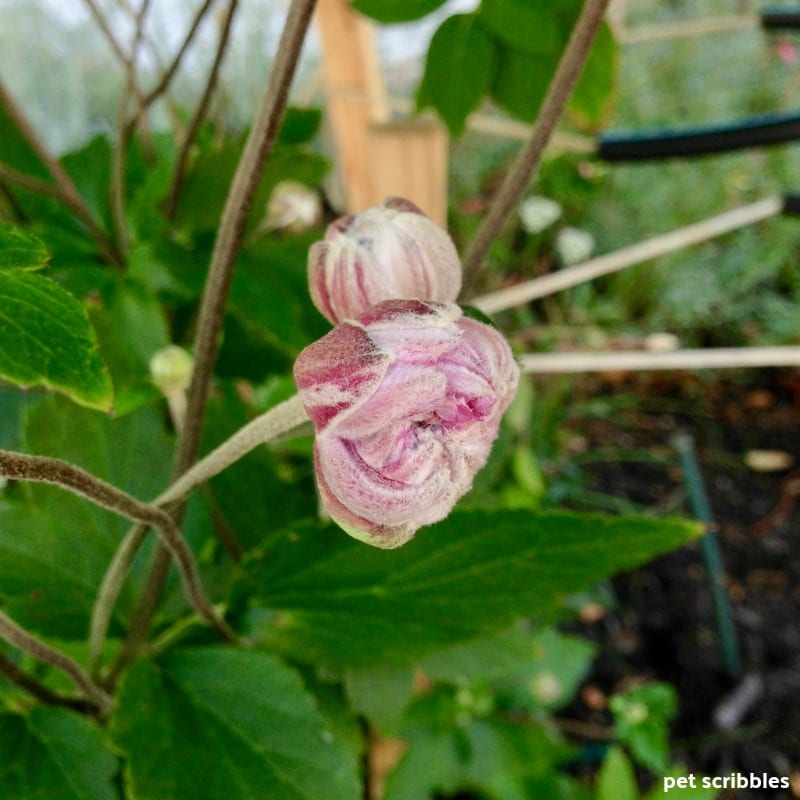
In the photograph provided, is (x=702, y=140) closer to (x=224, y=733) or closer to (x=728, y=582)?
(x=224, y=733)

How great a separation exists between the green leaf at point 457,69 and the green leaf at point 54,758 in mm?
267

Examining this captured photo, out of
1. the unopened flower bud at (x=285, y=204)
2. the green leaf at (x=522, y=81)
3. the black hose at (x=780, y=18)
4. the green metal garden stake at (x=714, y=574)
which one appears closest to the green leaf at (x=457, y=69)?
the green leaf at (x=522, y=81)

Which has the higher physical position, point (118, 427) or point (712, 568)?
point (712, 568)

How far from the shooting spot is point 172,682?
0.29m

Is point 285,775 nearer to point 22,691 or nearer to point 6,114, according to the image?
point 22,691

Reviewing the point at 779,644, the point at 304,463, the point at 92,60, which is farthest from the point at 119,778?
the point at 92,60

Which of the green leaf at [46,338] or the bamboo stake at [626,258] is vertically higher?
the bamboo stake at [626,258]

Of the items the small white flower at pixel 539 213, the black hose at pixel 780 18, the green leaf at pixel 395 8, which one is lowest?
the green leaf at pixel 395 8

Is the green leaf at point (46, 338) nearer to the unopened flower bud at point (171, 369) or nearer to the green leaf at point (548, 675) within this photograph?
the unopened flower bud at point (171, 369)

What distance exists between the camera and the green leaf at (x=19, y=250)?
0.18 meters

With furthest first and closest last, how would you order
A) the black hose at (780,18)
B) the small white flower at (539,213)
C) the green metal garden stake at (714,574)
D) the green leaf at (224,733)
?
the small white flower at (539,213) < the green metal garden stake at (714,574) < the black hose at (780,18) < the green leaf at (224,733)

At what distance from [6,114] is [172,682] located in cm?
29

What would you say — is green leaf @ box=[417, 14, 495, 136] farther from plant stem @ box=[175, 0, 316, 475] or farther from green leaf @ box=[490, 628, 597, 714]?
green leaf @ box=[490, 628, 597, 714]

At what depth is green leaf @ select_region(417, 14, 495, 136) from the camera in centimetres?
33
